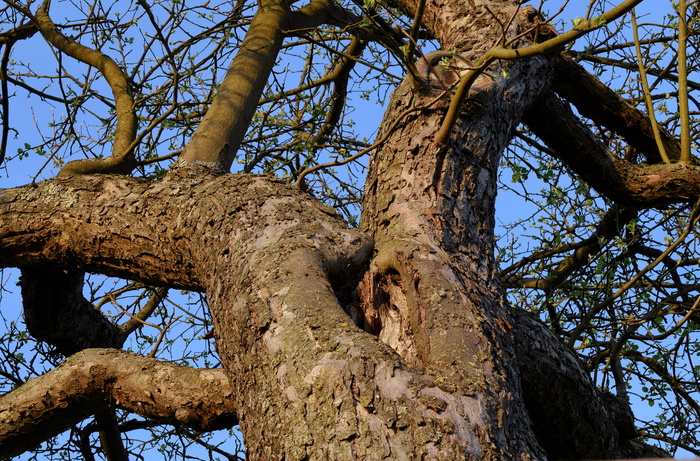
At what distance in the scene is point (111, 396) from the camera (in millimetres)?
2609

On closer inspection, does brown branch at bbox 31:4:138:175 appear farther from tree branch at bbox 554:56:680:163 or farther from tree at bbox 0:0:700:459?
tree branch at bbox 554:56:680:163

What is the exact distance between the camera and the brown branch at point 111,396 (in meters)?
2.44

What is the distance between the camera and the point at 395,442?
4.99ft

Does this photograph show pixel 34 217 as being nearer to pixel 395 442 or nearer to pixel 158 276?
pixel 158 276

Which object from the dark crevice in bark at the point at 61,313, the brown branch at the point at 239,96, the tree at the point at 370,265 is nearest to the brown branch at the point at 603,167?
the tree at the point at 370,265

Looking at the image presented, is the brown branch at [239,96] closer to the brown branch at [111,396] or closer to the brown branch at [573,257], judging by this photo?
the brown branch at [111,396]

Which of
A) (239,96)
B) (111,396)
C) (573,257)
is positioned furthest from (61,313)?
(573,257)

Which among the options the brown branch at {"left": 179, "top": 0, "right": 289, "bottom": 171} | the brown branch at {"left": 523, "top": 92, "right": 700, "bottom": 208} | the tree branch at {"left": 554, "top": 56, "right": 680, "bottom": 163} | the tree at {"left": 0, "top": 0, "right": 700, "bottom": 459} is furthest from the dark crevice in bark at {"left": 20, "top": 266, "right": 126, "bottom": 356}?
the tree branch at {"left": 554, "top": 56, "right": 680, "bottom": 163}

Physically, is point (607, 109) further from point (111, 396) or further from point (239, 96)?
point (111, 396)

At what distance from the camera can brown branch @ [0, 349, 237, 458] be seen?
2.44 m

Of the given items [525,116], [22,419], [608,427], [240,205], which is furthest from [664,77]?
[22,419]

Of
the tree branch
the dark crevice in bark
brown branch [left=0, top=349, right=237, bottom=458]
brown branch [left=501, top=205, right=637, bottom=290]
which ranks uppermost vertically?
the tree branch

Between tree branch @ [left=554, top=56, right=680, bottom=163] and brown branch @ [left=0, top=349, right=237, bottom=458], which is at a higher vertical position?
tree branch @ [left=554, top=56, right=680, bottom=163]

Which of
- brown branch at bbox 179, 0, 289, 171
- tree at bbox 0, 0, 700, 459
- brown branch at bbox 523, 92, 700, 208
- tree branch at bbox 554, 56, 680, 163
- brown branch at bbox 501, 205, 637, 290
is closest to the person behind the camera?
tree at bbox 0, 0, 700, 459
